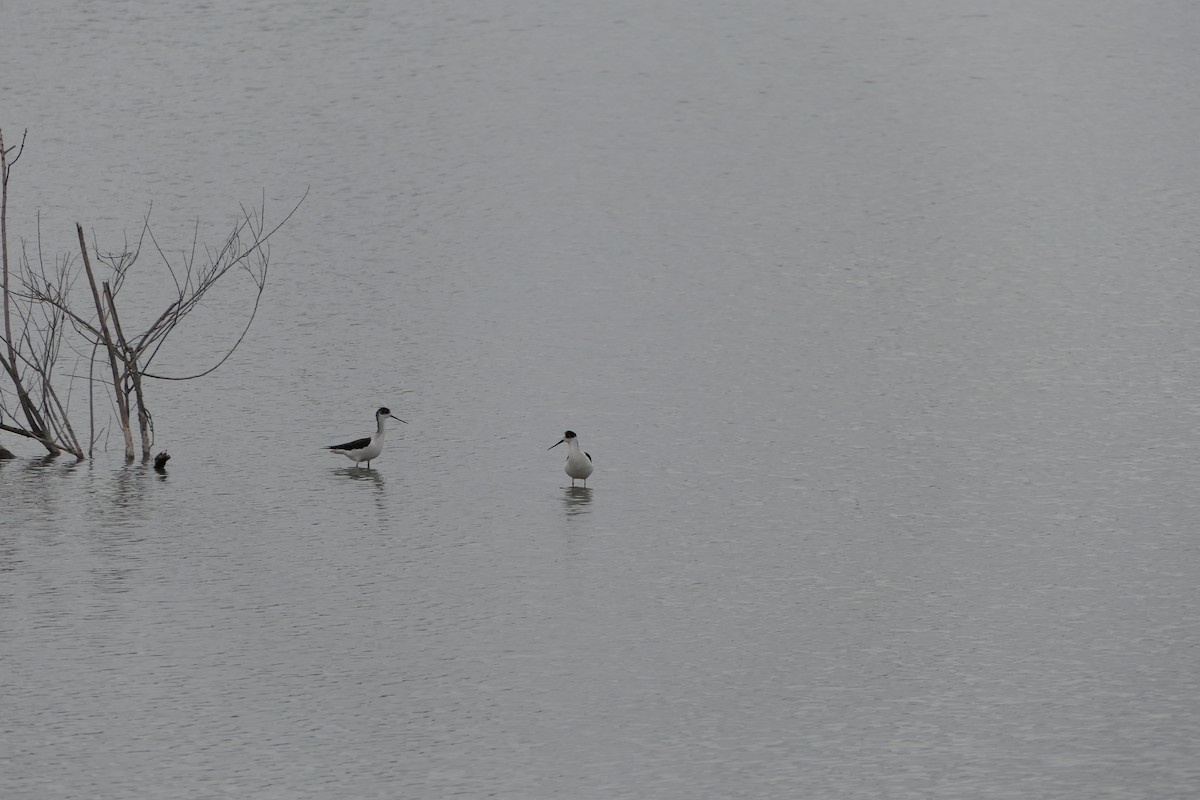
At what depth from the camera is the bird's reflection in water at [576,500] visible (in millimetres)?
12828

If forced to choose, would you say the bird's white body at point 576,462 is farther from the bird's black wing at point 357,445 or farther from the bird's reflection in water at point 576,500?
the bird's black wing at point 357,445

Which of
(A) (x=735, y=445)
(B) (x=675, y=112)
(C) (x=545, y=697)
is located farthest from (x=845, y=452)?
(B) (x=675, y=112)

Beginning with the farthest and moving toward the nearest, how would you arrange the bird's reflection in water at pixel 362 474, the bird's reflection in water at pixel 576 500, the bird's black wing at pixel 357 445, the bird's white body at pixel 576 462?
the bird's black wing at pixel 357 445, the bird's reflection in water at pixel 362 474, the bird's white body at pixel 576 462, the bird's reflection in water at pixel 576 500

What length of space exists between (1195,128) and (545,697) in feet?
64.7

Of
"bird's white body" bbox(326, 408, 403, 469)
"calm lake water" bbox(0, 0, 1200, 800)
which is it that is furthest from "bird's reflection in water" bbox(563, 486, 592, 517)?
"bird's white body" bbox(326, 408, 403, 469)

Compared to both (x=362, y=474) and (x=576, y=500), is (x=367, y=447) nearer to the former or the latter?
(x=362, y=474)

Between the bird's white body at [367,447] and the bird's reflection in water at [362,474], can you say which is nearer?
the bird's reflection in water at [362,474]

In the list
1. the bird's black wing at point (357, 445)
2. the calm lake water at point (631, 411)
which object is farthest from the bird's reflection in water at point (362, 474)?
the bird's black wing at point (357, 445)

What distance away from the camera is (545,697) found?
8695mm

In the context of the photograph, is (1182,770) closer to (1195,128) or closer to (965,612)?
(965,612)

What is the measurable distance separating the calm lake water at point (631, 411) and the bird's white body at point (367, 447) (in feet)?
0.68

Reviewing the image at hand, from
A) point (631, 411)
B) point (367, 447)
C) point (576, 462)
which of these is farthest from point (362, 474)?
point (631, 411)

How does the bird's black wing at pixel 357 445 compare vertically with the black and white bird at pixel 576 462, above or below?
above

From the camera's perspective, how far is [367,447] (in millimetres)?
14297
